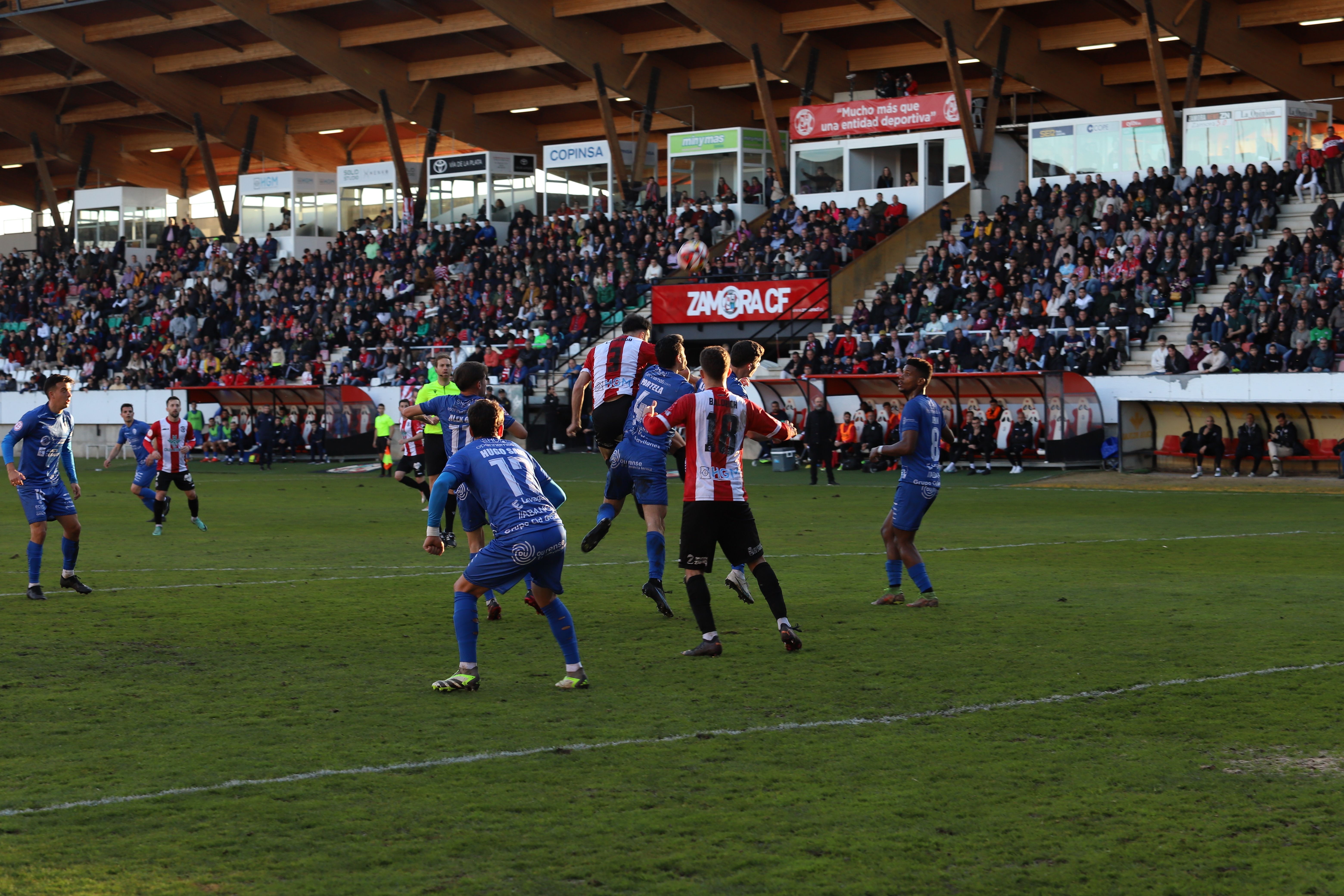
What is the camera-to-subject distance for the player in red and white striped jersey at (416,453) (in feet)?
59.5

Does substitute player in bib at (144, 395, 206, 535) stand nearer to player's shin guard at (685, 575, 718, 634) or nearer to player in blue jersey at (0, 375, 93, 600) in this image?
A: player in blue jersey at (0, 375, 93, 600)

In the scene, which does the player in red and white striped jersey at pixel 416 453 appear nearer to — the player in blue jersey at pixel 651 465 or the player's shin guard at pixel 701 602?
the player in blue jersey at pixel 651 465

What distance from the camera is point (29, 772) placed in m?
6.46

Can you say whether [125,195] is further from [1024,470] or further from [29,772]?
[29,772]

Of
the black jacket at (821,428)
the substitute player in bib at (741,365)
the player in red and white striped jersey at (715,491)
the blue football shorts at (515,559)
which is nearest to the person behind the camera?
the blue football shorts at (515,559)

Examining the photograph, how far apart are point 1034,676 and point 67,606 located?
25.2ft

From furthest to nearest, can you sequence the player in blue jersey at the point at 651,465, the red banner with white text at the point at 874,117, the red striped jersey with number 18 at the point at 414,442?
the red banner with white text at the point at 874,117
the red striped jersey with number 18 at the point at 414,442
the player in blue jersey at the point at 651,465

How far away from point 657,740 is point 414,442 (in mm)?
19365

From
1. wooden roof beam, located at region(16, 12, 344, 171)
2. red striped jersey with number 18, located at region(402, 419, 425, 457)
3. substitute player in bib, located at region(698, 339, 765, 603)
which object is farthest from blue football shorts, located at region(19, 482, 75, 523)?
wooden roof beam, located at region(16, 12, 344, 171)

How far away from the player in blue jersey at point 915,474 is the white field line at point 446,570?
376 cm

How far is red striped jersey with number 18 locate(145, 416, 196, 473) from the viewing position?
19.9 meters

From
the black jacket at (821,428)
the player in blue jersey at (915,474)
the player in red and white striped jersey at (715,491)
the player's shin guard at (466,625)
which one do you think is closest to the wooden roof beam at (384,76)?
the black jacket at (821,428)

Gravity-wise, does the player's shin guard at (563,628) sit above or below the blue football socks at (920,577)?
above

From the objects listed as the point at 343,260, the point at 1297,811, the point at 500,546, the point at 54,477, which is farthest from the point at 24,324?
the point at 1297,811
